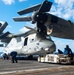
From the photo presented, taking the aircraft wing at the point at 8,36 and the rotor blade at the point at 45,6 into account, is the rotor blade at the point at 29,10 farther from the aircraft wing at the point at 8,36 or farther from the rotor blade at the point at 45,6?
the aircraft wing at the point at 8,36

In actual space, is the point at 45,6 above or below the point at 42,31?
above

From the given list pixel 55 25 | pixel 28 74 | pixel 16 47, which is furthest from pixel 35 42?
pixel 28 74

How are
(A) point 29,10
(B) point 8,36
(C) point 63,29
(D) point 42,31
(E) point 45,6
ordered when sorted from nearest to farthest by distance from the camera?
(E) point 45,6 → (A) point 29,10 → (D) point 42,31 → (C) point 63,29 → (B) point 8,36

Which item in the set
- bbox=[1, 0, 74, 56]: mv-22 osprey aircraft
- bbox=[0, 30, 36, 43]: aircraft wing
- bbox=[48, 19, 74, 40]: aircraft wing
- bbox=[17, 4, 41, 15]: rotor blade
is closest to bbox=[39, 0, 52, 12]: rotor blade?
bbox=[1, 0, 74, 56]: mv-22 osprey aircraft

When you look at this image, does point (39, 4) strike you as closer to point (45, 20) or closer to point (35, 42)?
point (45, 20)

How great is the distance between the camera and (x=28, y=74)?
11.8 meters

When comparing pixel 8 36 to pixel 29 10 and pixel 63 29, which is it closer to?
pixel 63 29

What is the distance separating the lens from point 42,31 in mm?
23391

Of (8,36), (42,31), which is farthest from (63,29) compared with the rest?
(8,36)

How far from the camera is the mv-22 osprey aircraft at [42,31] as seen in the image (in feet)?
72.5

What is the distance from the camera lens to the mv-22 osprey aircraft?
22.1 m

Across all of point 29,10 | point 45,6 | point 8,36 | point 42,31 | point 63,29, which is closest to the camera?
point 45,6

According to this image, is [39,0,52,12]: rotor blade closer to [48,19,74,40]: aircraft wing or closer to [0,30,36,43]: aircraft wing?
[48,19,74,40]: aircraft wing

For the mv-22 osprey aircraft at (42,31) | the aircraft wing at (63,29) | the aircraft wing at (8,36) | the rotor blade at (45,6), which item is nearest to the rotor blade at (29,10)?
the mv-22 osprey aircraft at (42,31)
